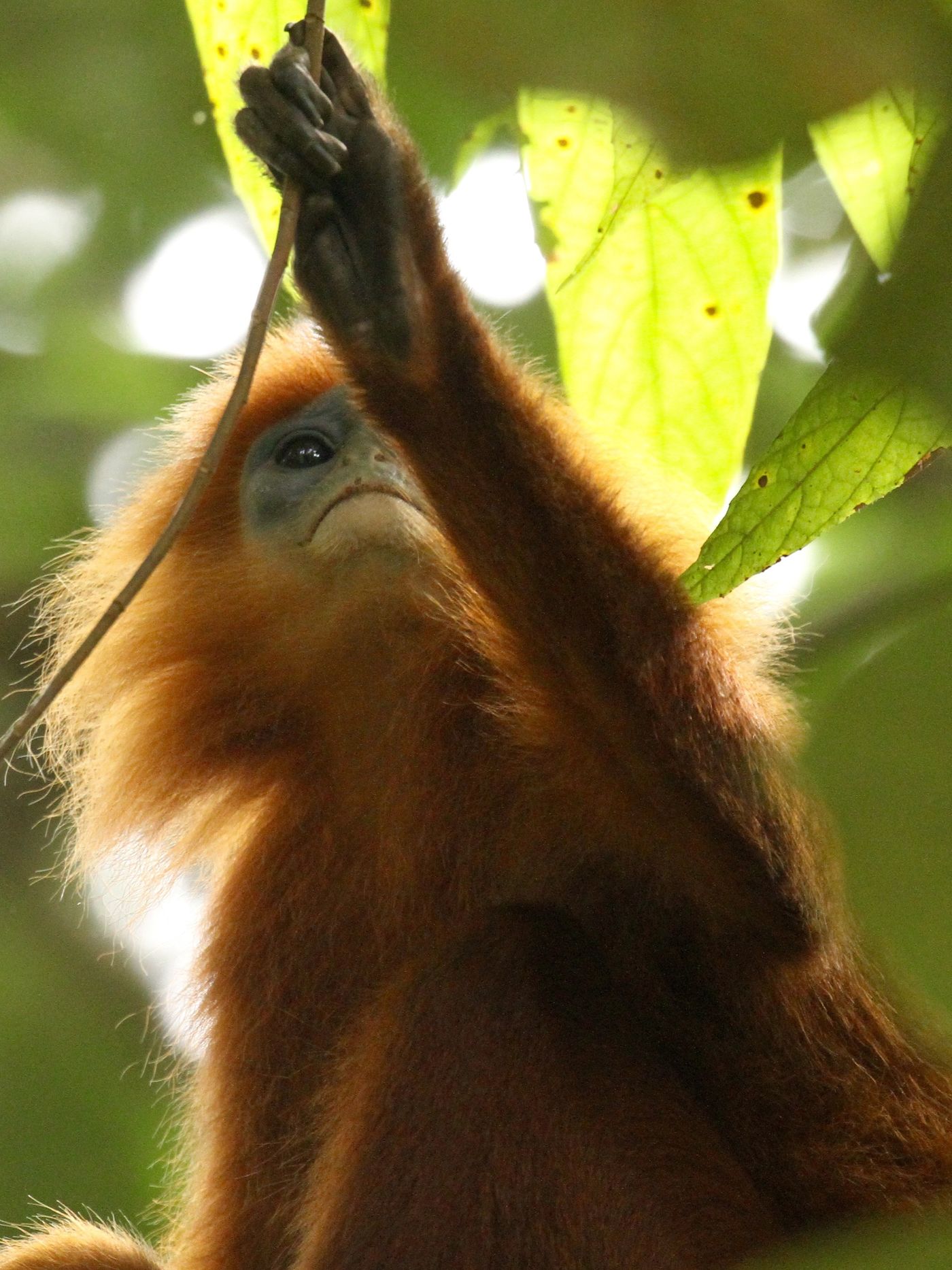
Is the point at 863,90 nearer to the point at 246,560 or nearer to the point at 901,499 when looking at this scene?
the point at 901,499

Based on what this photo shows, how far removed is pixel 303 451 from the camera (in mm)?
3588

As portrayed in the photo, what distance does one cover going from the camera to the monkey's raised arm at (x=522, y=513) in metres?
2.46

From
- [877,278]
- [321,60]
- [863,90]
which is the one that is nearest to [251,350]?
[321,60]

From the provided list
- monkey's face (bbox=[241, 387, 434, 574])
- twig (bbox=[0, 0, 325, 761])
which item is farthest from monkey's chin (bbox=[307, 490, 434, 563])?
twig (bbox=[0, 0, 325, 761])

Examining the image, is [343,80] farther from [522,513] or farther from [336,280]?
[522,513]

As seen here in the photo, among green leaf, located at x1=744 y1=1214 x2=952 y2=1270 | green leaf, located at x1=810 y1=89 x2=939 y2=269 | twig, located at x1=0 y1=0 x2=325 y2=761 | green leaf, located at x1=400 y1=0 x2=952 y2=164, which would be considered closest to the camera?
green leaf, located at x1=744 y1=1214 x2=952 y2=1270

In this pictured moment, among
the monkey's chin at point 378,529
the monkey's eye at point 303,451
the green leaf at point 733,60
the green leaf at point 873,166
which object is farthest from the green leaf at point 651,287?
the monkey's eye at point 303,451

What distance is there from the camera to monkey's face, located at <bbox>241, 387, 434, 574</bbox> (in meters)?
3.35

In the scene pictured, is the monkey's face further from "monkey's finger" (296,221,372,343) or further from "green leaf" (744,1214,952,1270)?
"green leaf" (744,1214,952,1270)

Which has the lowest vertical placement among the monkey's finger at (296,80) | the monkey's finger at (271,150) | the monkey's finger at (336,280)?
the monkey's finger at (336,280)

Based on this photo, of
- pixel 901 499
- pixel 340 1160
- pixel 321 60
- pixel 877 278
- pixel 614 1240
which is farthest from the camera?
pixel 901 499

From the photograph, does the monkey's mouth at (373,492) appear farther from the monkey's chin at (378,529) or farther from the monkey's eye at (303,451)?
the monkey's eye at (303,451)

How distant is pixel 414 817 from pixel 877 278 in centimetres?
251

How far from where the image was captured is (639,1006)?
2.89 metres
